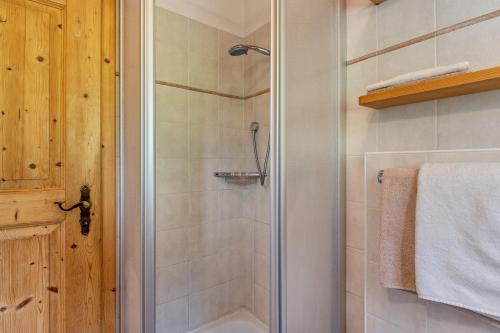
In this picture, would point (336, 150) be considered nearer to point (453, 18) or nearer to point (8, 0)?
point (453, 18)

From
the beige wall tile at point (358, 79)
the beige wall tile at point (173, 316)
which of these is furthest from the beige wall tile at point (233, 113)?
the beige wall tile at point (173, 316)

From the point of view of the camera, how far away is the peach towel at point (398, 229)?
2.94ft

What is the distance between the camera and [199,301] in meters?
1.74

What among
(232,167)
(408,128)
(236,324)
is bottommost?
(236,324)

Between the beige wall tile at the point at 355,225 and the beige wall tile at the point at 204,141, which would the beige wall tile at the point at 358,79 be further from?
the beige wall tile at the point at 204,141

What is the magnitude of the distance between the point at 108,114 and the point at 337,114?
110 centimetres

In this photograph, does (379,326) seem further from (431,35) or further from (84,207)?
(84,207)

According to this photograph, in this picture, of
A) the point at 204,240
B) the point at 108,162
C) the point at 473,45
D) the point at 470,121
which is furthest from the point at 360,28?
the point at 204,240

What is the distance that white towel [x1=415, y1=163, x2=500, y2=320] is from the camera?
729mm

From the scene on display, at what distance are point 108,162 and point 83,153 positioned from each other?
0.38ft

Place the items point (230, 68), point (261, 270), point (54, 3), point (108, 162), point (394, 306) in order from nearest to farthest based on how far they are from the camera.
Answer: point (394, 306)
point (54, 3)
point (108, 162)
point (261, 270)
point (230, 68)

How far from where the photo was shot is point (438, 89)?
830mm

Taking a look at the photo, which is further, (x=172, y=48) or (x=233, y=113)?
(x=233, y=113)

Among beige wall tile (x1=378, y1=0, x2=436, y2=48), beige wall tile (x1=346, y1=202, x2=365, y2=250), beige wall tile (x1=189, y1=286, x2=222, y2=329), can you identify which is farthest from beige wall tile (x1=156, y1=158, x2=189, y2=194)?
beige wall tile (x1=378, y1=0, x2=436, y2=48)
